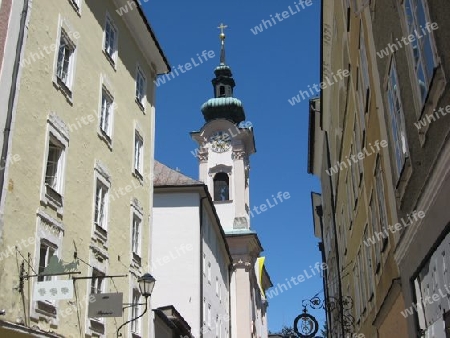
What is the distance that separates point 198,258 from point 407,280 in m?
24.2

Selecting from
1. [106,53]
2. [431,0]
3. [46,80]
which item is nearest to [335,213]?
[106,53]

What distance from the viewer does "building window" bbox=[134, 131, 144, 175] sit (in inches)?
834

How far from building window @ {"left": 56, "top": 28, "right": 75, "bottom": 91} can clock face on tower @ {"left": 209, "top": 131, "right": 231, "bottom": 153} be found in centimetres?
3881

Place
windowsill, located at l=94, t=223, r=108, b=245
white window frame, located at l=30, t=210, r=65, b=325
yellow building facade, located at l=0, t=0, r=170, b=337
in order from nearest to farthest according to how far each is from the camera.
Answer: yellow building facade, located at l=0, t=0, r=170, b=337 < white window frame, located at l=30, t=210, r=65, b=325 < windowsill, located at l=94, t=223, r=108, b=245

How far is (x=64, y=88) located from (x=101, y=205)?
369 cm

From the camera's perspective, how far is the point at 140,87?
22.6 m

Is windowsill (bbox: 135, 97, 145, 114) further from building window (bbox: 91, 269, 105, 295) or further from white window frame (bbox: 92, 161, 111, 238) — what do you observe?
building window (bbox: 91, 269, 105, 295)

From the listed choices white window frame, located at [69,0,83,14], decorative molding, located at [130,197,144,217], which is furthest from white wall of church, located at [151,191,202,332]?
white window frame, located at [69,0,83,14]

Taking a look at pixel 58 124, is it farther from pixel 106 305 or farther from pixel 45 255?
pixel 106 305

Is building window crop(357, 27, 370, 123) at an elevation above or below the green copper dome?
below

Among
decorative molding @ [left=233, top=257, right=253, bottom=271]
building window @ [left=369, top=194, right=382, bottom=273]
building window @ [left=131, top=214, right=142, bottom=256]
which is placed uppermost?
decorative molding @ [left=233, top=257, right=253, bottom=271]

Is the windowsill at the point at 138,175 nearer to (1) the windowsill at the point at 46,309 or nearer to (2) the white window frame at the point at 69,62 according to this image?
(2) the white window frame at the point at 69,62

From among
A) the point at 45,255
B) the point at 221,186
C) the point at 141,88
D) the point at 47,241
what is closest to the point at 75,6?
the point at 141,88

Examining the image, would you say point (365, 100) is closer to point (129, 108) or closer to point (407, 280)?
point (407, 280)
